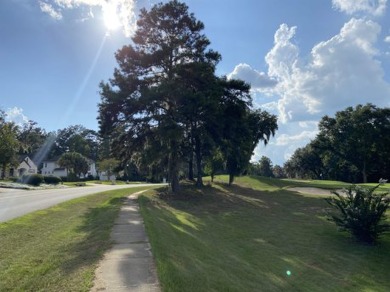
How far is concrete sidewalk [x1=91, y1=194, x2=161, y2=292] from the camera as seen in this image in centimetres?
588

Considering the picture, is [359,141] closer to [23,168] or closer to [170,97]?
[170,97]

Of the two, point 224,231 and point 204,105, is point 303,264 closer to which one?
point 224,231

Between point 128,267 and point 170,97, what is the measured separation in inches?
768

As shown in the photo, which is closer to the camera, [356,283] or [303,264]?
[356,283]

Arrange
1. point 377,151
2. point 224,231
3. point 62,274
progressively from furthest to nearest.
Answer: point 377,151
point 224,231
point 62,274

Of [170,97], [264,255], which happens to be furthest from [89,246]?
[170,97]

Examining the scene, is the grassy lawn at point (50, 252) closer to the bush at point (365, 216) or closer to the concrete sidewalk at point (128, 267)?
the concrete sidewalk at point (128, 267)

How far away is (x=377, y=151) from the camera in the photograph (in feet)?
201

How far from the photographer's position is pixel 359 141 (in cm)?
6094

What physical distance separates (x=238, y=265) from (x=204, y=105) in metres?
16.4

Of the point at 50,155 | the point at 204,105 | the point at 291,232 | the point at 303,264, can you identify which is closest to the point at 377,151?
the point at 204,105

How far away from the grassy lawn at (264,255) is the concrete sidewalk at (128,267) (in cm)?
23

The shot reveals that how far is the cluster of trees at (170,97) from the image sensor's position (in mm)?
25578

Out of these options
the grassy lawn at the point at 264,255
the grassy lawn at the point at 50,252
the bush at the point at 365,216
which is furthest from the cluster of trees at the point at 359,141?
the grassy lawn at the point at 50,252
